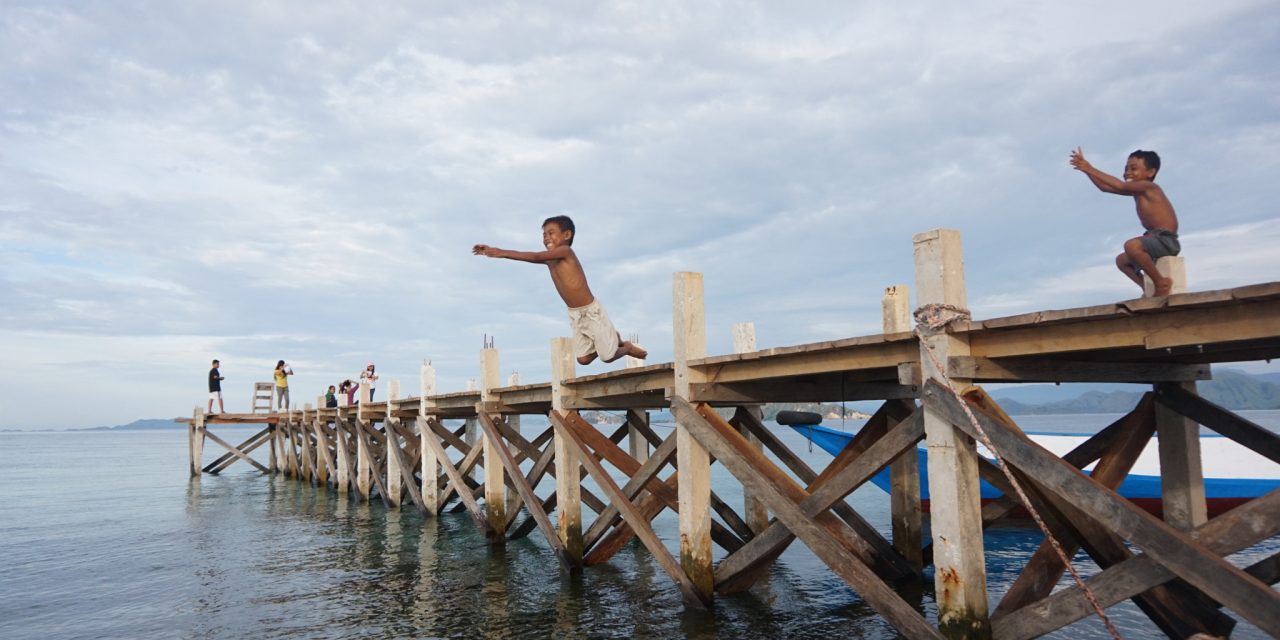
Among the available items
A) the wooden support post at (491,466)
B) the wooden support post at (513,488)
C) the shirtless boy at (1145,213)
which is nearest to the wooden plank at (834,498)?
the shirtless boy at (1145,213)

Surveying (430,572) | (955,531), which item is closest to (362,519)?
(430,572)

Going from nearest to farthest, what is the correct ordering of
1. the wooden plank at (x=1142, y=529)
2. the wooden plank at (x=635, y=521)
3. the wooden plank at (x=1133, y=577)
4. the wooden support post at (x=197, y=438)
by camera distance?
the wooden plank at (x=1142, y=529)
the wooden plank at (x=1133, y=577)
the wooden plank at (x=635, y=521)
the wooden support post at (x=197, y=438)

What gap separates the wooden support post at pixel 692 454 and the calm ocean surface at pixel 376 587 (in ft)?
2.23

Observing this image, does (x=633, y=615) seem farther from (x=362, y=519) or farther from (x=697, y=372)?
(x=362, y=519)

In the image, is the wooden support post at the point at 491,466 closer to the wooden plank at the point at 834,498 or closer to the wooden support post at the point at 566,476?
the wooden support post at the point at 566,476

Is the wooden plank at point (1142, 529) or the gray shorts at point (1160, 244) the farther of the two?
the gray shorts at point (1160, 244)

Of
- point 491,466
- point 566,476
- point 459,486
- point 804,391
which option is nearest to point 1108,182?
point 804,391

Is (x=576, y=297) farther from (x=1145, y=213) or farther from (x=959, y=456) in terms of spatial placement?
(x=1145, y=213)

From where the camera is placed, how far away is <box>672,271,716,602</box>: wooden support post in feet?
28.4

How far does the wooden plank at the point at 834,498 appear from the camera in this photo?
6.42 metres

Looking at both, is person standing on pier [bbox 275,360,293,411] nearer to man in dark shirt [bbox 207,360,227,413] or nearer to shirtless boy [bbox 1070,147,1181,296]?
man in dark shirt [bbox 207,360,227,413]

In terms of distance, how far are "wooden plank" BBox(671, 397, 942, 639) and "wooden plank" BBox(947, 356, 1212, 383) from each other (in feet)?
2.62

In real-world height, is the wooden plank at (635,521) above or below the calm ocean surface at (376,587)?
above

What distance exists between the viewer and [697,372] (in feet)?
28.3
